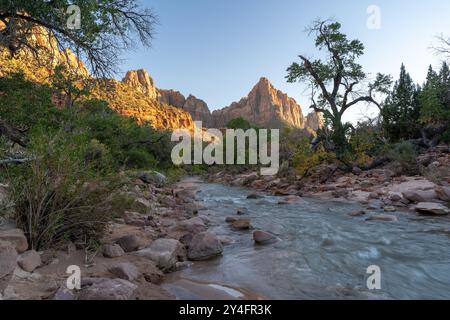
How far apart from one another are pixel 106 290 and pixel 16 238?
130 cm

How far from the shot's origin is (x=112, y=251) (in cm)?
368

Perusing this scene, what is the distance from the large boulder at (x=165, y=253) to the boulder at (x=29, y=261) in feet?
3.61

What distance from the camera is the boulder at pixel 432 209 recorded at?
22.2 ft

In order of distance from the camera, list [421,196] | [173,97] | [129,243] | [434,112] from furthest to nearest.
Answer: [173,97] < [434,112] < [421,196] < [129,243]

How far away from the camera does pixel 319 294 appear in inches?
119

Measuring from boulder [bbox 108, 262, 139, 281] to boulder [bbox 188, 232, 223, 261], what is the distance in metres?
1.05

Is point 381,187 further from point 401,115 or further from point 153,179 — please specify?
point 401,115

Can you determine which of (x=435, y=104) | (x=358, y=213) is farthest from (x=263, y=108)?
(x=358, y=213)

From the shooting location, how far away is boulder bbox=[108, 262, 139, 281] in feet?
9.89

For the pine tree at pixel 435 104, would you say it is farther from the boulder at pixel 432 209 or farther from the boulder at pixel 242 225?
the boulder at pixel 242 225

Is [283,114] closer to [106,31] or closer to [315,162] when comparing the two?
[315,162]

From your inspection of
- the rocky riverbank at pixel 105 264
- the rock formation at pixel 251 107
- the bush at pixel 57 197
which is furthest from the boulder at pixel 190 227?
the rock formation at pixel 251 107

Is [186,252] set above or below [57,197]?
below
